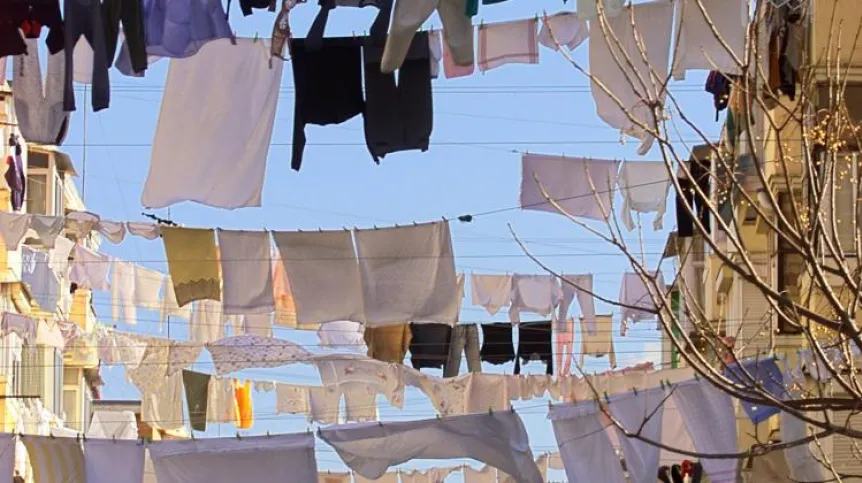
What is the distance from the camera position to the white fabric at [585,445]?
718 inches

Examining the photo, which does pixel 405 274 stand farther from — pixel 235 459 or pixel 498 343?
pixel 498 343

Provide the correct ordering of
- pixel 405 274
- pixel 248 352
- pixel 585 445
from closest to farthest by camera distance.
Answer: pixel 585 445 < pixel 405 274 < pixel 248 352

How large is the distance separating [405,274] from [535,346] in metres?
4.96

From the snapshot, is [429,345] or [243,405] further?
[243,405]

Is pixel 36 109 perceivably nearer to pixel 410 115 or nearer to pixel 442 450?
pixel 410 115

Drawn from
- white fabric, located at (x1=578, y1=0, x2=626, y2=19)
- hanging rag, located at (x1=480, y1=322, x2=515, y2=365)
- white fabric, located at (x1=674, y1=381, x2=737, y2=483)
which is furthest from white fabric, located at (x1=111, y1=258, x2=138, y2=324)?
white fabric, located at (x1=578, y1=0, x2=626, y2=19)

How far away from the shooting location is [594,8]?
627 inches

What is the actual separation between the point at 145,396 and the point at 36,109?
10813 mm

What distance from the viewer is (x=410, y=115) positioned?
54.0 ft

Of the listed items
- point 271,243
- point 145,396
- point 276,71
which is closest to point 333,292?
point 271,243

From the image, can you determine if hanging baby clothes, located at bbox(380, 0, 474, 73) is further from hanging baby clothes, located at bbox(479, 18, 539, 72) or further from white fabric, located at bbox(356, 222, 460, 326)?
white fabric, located at bbox(356, 222, 460, 326)

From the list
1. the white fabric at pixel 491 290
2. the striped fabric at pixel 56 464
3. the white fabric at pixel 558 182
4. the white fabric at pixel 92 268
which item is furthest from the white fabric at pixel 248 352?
the striped fabric at pixel 56 464

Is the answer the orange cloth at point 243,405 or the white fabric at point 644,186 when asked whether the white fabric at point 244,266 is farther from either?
the orange cloth at point 243,405

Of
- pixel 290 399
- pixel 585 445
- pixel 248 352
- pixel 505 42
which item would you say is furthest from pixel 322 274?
pixel 290 399
